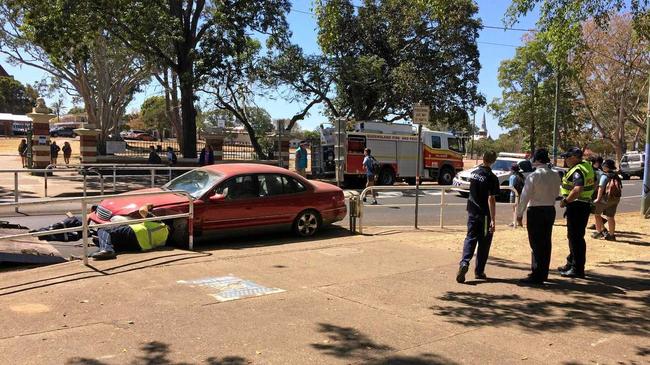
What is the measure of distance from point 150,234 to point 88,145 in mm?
18967

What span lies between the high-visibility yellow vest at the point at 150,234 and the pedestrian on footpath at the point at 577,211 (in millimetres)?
5538

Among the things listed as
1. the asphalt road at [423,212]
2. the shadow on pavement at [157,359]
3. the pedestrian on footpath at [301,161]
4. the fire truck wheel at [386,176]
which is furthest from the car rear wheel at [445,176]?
the shadow on pavement at [157,359]

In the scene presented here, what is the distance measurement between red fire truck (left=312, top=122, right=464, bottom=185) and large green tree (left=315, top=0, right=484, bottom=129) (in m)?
4.77

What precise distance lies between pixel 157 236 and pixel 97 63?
33640 mm

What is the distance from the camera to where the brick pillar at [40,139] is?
24.7m

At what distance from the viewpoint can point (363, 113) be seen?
109 ft

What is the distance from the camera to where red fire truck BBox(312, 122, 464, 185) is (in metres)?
24.1

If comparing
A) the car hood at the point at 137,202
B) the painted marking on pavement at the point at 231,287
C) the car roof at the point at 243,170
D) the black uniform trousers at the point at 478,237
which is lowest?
the painted marking on pavement at the point at 231,287

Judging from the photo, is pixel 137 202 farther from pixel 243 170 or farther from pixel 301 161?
pixel 301 161

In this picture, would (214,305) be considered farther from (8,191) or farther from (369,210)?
(8,191)

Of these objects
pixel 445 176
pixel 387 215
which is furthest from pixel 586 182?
pixel 445 176

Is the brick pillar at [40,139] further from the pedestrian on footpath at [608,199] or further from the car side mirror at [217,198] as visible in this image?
the pedestrian on footpath at [608,199]

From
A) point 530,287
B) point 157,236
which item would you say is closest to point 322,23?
point 157,236

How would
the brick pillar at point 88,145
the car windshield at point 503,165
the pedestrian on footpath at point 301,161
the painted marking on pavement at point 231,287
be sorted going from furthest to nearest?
the brick pillar at point 88,145
the pedestrian on footpath at point 301,161
the car windshield at point 503,165
the painted marking on pavement at point 231,287
